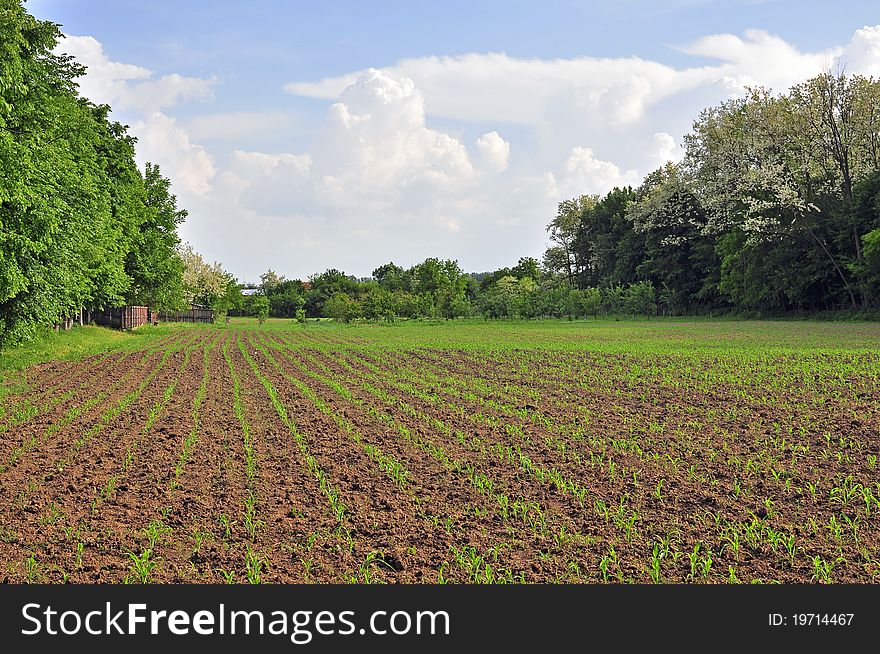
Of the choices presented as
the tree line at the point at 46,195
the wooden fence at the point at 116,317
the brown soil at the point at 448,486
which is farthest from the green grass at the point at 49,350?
the wooden fence at the point at 116,317

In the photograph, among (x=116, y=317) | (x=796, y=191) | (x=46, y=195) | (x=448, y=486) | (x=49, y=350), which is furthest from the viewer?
(x=116, y=317)

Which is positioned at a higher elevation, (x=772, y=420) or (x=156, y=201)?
(x=156, y=201)

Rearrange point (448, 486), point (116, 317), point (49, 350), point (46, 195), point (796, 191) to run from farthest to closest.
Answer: point (116, 317) → point (796, 191) → point (49, 350) → point (46, 195) → point (448, 486)

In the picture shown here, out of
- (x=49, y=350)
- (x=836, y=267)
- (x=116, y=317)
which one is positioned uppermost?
(x=836, y=267)

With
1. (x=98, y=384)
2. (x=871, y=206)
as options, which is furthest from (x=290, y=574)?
(x=871, y=206)

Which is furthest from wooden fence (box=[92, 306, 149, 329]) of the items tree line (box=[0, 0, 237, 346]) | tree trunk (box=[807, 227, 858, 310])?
tree trunk (box=[807, 227, 858, 310])

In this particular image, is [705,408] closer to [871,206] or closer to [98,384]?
[98,384]

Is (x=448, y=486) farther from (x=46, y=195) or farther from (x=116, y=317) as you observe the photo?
(x=116, y=317)

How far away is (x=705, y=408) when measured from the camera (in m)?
13.4

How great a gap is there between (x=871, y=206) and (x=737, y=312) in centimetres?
1494

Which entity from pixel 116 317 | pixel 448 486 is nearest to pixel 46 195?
pixel 448 486

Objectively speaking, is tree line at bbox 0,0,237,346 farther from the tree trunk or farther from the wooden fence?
the tree trunk

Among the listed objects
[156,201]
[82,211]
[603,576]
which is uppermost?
[156,201]

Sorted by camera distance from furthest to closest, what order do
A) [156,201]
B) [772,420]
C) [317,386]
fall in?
[156,201] < [317,386] < [772,420]
